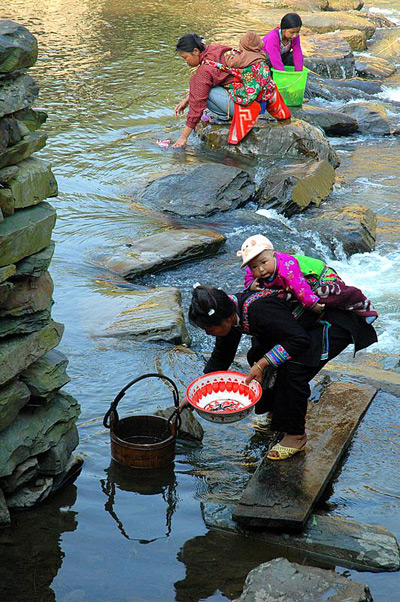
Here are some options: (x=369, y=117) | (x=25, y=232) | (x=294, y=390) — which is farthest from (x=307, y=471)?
(x=369, y=117)

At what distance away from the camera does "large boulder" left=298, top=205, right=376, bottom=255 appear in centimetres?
862

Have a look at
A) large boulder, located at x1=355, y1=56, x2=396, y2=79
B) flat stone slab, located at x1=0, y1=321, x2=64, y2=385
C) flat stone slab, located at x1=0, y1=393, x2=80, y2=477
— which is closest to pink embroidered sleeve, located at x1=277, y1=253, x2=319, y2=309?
flat stone slab, located at x1=0, y1=321, x2=64, y2=385

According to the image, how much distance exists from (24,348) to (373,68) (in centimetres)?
1563

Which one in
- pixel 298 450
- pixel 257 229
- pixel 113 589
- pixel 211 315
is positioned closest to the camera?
pixel 113 589

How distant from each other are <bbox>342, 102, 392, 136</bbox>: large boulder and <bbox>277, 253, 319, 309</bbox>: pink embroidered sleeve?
9981mm

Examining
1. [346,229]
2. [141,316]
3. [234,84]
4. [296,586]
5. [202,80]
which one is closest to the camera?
[296,586]

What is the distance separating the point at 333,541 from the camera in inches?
148

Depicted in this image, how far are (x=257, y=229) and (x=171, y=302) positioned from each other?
8.42 ft

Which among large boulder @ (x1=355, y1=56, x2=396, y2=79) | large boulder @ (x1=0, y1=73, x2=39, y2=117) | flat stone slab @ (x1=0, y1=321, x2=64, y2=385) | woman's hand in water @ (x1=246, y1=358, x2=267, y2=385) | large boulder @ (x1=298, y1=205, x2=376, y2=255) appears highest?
large boulder @ (x1=0, y1=73, x2=39, y2=117)

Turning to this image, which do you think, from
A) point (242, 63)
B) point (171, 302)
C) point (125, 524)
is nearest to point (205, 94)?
point (242, 63)

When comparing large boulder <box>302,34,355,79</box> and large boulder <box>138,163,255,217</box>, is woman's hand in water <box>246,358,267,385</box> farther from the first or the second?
large boulder <box>302,34,355,79</box>

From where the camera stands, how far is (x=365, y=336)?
441 cm

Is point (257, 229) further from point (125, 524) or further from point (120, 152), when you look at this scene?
point (125, 524)

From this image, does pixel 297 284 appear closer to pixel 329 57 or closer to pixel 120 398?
pixel 120 398
